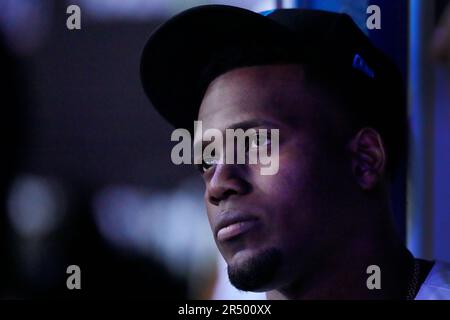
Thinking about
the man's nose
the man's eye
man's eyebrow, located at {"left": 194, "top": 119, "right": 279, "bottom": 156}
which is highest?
man's eyebrow, located at {"left": 194, "top": 119, "right": 279, "bottom": 156}

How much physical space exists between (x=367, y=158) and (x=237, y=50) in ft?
1.21

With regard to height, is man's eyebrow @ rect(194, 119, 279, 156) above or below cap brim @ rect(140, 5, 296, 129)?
below

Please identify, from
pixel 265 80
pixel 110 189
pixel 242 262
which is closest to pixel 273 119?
pixel 265 80

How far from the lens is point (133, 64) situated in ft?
5.28

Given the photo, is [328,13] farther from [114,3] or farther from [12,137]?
[12,137]

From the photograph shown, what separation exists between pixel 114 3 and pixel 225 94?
14.9 inches

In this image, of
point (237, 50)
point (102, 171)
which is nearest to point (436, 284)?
point (237, 50)

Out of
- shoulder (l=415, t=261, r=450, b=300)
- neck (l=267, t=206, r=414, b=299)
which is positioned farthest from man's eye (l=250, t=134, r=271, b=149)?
shoulder (l=415, t=261, r=450, b=300)

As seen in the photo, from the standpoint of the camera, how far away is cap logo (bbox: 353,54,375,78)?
1.44 meters

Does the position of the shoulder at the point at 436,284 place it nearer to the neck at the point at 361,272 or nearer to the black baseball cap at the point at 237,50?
the neck at the point at 361,272

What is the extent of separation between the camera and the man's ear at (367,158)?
1440mm

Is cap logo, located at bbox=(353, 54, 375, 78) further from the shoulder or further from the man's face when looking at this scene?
the shoulder

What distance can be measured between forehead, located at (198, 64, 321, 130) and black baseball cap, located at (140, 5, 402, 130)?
0.03 meters
